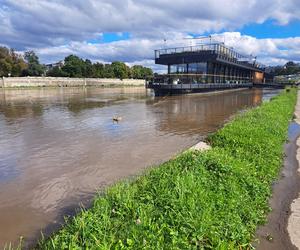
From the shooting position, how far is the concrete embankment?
215 ft

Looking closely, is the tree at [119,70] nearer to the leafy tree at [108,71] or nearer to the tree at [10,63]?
the leafy tree at [108,71]

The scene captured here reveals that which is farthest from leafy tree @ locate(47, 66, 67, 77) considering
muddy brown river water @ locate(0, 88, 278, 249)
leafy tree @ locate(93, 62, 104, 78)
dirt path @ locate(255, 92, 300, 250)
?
dirt path @ locate(255, 92, 300, 250)

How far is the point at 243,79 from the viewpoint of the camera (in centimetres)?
6303

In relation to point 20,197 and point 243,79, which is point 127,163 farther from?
point 243,79

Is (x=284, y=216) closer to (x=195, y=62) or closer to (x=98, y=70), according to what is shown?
(x=195, y=62)

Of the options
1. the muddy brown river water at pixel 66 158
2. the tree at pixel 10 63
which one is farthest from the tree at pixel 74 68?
the muddy brown river water at pixel 66 158

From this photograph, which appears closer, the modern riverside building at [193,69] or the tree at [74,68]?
the modern riverside building at [193,69]

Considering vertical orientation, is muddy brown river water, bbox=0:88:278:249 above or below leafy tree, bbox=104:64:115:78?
below

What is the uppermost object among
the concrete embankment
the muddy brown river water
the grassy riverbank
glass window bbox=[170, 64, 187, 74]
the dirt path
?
glass window bbox=[170, 64, 187, 74]

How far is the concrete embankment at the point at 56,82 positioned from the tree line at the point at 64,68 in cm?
955

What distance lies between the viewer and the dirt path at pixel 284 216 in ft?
14.9

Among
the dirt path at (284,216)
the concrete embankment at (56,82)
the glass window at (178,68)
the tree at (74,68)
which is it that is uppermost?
the tree at (74,68)

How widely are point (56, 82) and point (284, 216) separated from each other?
78273 millimetres

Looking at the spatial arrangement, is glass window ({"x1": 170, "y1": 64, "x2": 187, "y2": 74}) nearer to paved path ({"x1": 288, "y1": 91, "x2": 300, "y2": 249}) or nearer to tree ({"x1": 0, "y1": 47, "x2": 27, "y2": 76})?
paved path ({"x1": 288, "y1": 91, "x2": 300, "y2": 249})
